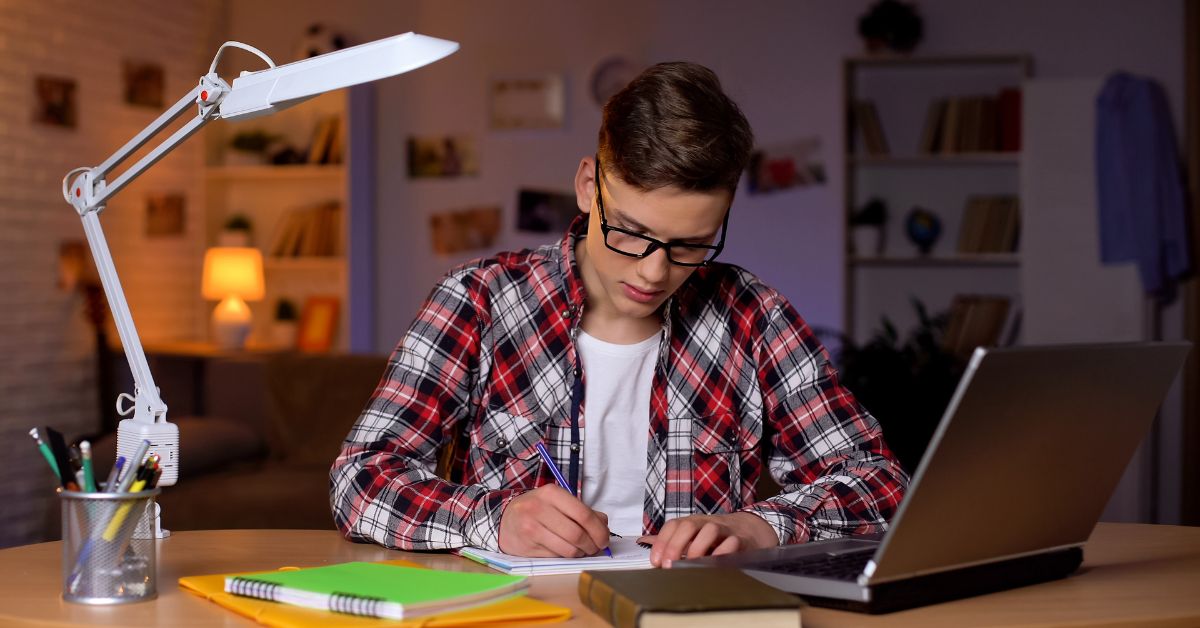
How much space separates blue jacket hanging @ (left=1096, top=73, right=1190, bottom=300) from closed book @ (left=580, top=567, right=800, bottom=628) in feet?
13.4

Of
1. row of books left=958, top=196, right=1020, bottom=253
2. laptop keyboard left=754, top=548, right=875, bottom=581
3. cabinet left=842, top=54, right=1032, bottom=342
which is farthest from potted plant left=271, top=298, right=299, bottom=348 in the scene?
laptop keyboard left=754, top=548, right=875, bottom=581

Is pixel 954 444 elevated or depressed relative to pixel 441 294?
depressed

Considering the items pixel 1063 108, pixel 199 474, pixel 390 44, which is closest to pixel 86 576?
pixel 390 44

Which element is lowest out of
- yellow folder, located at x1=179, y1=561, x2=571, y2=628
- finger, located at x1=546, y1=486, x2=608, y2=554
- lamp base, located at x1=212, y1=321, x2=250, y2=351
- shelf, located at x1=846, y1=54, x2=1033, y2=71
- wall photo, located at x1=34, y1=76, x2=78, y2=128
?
yellow folder, located at x1=179, y1=561, x2=571, y2=628

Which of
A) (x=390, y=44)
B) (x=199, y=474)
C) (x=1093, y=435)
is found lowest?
(x=199, y=474)

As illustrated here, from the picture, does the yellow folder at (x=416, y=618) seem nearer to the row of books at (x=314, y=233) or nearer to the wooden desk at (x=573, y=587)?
the wooden desk at (x=573, y=587)

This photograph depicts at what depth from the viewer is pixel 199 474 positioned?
3881 mm

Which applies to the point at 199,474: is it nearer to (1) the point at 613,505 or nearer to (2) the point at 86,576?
(1) the point at 613,505

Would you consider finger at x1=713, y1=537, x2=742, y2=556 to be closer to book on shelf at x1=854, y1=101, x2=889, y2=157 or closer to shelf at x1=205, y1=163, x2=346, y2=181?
book on shelf at x1=854, y1=101, x2=889, y2=157

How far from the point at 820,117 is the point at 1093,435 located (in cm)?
427

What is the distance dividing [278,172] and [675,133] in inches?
167

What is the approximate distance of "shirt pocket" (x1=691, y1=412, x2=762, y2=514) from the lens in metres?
1.72

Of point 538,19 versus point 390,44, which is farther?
point 538,19

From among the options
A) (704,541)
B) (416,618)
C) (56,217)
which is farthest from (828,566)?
(56,217)
